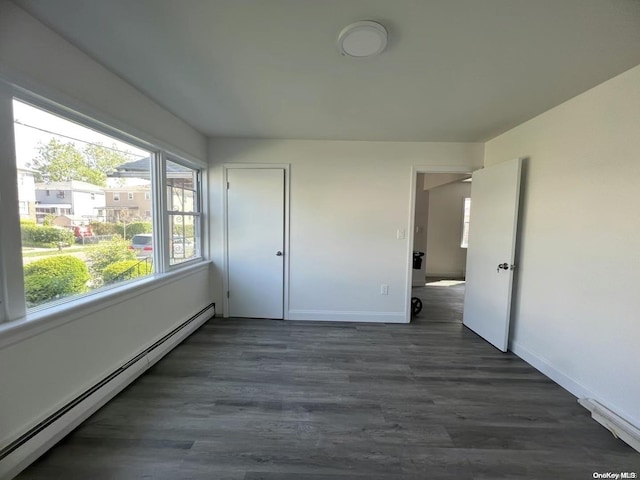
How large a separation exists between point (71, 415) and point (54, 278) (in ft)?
2.75

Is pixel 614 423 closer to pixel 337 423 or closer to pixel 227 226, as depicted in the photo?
pixel 337 423

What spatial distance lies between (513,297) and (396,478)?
2201 mm

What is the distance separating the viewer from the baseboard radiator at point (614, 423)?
1562mm

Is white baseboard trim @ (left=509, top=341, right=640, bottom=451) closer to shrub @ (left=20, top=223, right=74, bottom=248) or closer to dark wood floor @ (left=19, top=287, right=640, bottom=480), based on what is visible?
dark wood floor @ (left=19, top=287, right=640, bottom=480)

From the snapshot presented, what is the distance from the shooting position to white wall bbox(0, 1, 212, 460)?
4.25 feet

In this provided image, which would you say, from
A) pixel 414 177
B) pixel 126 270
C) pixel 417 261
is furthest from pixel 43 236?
pixel 417 261

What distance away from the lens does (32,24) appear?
1.37 m

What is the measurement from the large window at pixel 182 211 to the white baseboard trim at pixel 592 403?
3708 mm

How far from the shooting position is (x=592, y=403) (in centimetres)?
183

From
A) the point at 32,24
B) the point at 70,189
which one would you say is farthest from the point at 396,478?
the point at 32,24

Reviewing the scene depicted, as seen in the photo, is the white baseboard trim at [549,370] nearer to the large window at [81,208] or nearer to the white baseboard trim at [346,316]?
the white baseboard trim at [346,316]

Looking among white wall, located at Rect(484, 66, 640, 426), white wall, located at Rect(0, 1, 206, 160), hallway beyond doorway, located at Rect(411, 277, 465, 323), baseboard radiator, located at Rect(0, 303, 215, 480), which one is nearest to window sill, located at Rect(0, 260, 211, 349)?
baseboard radiator, located at Rect(0, 303, 215, 480)

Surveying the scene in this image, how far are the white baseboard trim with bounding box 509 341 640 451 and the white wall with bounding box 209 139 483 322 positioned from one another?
1.39m

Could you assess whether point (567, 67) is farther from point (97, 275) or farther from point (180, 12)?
point (97, 275)
